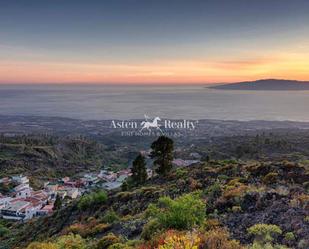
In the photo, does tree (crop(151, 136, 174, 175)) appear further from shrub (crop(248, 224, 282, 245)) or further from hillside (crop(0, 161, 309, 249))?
shrub (crop(248, 224, 282, 245))

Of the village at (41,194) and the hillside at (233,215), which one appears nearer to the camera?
the hillside at (233,215)

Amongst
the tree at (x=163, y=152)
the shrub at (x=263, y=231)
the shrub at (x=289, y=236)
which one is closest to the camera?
the shrub at (x=289, y=236)

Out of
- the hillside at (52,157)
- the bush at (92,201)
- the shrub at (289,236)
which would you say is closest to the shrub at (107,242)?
the shrub at (289,236)

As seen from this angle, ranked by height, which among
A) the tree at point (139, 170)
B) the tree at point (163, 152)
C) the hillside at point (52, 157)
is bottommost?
the hillside at point (52, 157)

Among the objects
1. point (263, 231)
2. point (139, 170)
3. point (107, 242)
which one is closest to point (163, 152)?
point (139, 170)

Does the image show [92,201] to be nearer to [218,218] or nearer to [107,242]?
[107,242]

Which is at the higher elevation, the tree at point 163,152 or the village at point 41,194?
the tree at point 163,152

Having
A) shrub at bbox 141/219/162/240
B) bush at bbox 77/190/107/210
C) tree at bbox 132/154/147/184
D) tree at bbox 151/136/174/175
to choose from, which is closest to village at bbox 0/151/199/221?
tree at bbox 132/154/147/184

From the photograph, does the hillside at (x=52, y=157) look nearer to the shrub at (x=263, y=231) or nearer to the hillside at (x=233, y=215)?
the hillside at (x=233, y=215)

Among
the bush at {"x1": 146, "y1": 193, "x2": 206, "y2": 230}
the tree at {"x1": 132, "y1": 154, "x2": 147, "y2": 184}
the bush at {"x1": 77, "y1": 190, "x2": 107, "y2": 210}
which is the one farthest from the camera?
the tree at {"x1": 132, "y1": 154, "x2": 147, "y2": 184}
